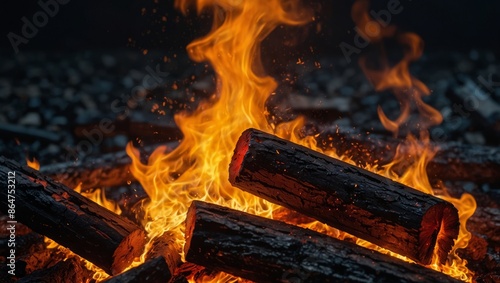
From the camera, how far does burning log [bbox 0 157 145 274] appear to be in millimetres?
3037

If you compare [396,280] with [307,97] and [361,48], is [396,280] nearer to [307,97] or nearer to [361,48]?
[307,97]

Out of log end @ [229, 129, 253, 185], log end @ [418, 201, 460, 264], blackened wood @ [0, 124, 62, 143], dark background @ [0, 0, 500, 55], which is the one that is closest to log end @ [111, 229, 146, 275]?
log end @ [229, 129, 253, 185]

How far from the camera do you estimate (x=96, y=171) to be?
14.5 feet

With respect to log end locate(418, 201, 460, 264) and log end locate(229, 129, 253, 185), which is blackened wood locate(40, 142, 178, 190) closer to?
log end locate(229, 129, 253, 185)

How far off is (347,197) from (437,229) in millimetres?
635

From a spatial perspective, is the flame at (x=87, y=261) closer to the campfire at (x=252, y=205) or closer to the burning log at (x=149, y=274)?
the campfire at (x=252, y=205)

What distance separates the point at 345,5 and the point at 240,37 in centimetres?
374

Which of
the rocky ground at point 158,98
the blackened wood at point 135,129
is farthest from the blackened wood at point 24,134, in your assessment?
the blackened wood at point 135,129

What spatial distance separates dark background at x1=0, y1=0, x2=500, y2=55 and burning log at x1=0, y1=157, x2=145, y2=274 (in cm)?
484

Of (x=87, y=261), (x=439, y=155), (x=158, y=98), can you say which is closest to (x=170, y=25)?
(x=158, y=98)

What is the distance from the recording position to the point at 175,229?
3.53 m

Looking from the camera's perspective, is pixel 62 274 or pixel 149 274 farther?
pixel 62 274

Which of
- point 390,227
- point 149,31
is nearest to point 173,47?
point 149,31

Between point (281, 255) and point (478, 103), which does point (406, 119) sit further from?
point (281, 255)
